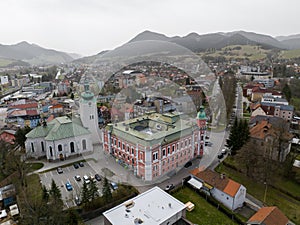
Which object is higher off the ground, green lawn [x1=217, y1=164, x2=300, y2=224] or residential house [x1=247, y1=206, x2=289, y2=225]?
residential house [x1=247, y1=206, x2=289, y2=225]

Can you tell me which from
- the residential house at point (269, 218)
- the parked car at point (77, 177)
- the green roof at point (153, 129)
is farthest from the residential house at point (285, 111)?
the parked car at point (77, 177)

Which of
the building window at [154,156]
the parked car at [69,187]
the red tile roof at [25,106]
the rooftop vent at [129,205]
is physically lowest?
the parked car at [69,187]

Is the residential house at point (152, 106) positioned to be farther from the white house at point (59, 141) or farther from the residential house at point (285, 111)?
the residential house at point (285, 111)

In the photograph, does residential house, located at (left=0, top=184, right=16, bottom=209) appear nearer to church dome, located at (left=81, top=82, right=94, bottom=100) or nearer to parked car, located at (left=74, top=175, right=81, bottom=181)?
parked car, located at (left=74, top=175, right=81, bottom=181)

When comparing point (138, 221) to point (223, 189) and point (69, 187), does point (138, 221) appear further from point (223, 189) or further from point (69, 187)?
point (69, 187)

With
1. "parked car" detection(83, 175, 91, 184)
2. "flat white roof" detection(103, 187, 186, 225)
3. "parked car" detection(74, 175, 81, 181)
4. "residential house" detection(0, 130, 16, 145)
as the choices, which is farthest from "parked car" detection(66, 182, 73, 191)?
"residential house" detection(0, 130, 16, 145)
